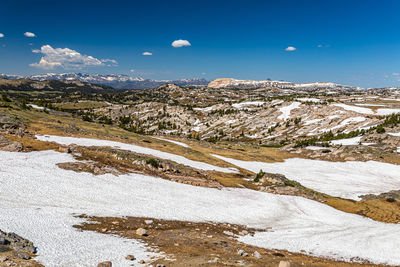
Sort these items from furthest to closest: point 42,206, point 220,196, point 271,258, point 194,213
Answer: point 220,196, point 194,213, point 42,206, point 271,258

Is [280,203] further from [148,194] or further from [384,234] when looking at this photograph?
[148,194]

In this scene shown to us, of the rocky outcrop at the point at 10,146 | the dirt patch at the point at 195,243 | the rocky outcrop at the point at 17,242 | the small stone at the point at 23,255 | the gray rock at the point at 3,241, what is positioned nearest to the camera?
the small stone at the point at 23,255

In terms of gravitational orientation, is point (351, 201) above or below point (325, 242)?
below

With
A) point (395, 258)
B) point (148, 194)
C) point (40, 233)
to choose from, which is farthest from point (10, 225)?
point (395, 258)

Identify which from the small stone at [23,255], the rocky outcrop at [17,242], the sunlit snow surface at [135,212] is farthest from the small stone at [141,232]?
the small stone at [23,255]

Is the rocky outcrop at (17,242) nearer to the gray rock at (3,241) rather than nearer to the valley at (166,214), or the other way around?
the gray rock at (3,241)

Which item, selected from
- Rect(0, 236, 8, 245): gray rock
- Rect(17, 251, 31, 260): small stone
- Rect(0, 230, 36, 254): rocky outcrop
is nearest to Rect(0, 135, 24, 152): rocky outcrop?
Rect(0, 230, 36, 254): rocky outcrop

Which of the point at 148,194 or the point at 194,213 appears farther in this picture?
the point at 148,194
